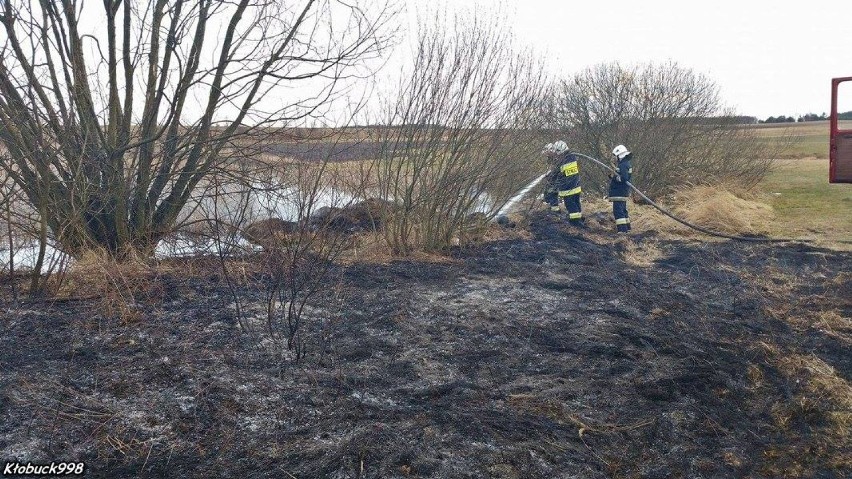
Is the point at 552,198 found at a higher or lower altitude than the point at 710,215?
higher

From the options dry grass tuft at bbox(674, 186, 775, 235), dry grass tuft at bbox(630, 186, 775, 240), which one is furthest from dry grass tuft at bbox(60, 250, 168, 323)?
dry grass tuft at bbox(674, 186, 775, 235)

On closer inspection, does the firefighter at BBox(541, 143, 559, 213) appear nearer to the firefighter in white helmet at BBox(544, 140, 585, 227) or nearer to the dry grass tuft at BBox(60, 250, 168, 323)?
the firefighter in white helmet at BBox(544, 140, 585, 227)

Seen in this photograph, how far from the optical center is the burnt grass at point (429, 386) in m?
3.71

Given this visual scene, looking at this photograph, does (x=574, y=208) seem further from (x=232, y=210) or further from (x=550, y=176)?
(x=232, y=210)

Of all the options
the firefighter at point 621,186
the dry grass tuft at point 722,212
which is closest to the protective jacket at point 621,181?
the firefighter at point 621,186

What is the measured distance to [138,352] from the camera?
5.08 m

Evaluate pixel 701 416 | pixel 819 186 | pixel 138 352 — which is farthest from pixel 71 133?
pixel 819 186

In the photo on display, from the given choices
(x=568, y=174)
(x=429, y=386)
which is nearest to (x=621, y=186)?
(x=568, y=174)

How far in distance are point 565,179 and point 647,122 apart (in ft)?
19.1

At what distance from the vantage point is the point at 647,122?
1747 cm

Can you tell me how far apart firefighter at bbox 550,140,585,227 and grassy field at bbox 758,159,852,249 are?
12.1 feet

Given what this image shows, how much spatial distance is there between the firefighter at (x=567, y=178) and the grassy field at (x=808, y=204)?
3.69 m

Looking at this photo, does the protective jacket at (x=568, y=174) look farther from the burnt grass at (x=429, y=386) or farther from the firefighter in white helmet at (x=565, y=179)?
the burnt grass at (x=429, y=386)

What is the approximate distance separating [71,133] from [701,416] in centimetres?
604
